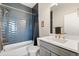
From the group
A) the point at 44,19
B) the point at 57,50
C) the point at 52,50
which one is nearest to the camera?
the point at 57,50

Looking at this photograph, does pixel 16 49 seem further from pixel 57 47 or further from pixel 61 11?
pixel 61 11

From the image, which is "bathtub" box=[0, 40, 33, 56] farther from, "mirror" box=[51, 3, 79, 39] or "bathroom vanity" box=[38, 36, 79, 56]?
"mirror" box=[51, 3, 79, 39]

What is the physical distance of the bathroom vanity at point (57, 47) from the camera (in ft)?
3.85

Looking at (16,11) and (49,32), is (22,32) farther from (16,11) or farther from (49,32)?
(49,32)

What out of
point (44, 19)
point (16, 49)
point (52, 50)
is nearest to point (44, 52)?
point (52, 50)

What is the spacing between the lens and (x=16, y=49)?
59.7 inches

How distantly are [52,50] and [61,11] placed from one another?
703 millimetres

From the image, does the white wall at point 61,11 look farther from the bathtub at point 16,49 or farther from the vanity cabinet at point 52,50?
the bathtub at point 16,49

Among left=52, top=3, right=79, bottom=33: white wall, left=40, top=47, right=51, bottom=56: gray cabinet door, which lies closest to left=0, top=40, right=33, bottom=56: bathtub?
left=40, top=47, right=51, bottom=56: gray cabinet door

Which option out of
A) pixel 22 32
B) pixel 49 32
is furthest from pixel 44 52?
pixel 22 32

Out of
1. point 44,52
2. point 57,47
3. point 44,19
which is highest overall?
point 44,19

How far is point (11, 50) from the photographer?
4.86 feet

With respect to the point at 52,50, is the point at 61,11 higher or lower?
higher

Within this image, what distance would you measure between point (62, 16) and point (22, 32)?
0.77 meters
